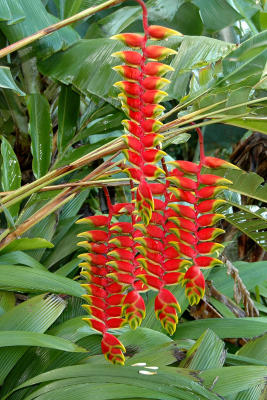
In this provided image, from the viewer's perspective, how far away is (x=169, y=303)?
1.74ft

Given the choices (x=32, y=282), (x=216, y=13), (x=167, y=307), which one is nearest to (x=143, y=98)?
(x=167, y=307)

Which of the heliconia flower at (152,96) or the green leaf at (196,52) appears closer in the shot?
the heliconia flower at (152,96)

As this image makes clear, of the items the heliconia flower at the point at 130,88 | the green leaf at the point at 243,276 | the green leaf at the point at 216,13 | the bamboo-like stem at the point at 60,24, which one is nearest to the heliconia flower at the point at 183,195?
the heliconia flower at the point at 130,88

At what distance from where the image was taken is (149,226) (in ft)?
1.79

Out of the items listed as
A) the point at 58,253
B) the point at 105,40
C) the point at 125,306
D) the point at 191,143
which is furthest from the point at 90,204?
the point at 191,143

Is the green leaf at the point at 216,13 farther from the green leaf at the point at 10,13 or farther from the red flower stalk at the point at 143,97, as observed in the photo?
the red flower stalk at the point at 143,97

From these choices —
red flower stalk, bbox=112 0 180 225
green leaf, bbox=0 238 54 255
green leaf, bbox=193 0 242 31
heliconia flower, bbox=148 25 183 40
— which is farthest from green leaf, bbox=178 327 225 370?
green leaf, bbox=193 0 242 31

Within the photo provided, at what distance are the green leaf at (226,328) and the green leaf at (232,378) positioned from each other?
0.15 meters

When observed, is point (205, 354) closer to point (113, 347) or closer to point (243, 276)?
point (113, 347)

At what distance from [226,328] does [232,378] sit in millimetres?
193

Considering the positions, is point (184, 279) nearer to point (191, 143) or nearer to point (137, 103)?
point (137, 103)

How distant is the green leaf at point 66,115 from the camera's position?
124 centimetres

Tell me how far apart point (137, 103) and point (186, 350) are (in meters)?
0.49

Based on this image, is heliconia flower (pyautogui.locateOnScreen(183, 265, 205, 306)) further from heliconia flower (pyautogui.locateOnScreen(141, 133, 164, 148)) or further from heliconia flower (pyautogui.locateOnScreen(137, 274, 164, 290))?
heliconia flower (pyautogui.locateOnScreen(141, 133, 164, 148))
